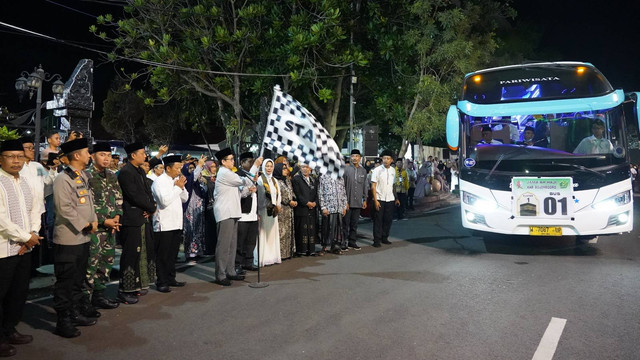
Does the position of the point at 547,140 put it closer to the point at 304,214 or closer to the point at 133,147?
the point at 304,214

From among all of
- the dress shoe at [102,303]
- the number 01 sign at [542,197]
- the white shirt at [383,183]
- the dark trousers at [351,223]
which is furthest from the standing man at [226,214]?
the number 01 sign at [542,197]

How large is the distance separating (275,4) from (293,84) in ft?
9.65

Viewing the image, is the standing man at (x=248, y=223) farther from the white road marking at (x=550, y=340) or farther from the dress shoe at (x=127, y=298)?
the white road marking at (x=550, y=340)

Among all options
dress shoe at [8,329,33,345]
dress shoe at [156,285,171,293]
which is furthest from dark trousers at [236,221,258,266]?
dress shoe at [8,329,33,345]

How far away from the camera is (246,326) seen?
5.07 m

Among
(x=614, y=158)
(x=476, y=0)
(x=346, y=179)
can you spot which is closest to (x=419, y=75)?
(x=476, y=0)

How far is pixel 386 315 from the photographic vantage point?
5379 mm

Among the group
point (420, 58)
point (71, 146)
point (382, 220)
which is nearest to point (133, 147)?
point (71, 146)

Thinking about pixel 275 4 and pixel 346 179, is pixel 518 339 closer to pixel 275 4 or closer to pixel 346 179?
pixel 346 179

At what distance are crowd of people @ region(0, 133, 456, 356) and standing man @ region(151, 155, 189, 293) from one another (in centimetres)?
1

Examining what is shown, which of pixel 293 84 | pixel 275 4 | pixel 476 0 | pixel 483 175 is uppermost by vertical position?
pixel 476 0

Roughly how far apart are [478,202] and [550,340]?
4.35 metres

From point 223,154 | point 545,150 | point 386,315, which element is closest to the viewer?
point 386,315

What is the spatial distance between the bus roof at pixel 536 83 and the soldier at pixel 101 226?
6450 millimetres
